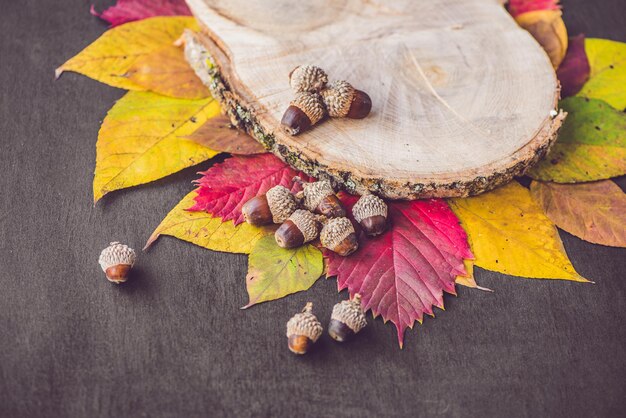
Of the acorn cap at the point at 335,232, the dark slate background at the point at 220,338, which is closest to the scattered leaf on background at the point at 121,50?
the dark slate background at the point at 220,338

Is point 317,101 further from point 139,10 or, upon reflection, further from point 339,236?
point 139,10

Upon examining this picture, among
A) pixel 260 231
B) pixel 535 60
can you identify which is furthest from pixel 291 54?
pixel 535 60

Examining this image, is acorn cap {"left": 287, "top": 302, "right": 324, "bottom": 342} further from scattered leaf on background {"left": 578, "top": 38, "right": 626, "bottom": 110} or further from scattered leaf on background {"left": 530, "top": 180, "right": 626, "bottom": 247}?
scattered leaf on background {"left": 578, "top": 38, "right": 626, "bottom": 110}

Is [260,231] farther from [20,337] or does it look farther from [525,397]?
[525,397]

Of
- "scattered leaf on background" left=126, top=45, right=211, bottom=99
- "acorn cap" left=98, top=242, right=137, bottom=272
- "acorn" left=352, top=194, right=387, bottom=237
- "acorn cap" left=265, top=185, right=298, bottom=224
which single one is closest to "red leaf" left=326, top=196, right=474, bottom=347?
"acorn" left=352, top=194, right=387, bottom=237

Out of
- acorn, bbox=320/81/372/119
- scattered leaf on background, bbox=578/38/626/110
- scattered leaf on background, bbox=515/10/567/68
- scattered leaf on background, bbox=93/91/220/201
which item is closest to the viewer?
acorn, bbox=320/81/372/119

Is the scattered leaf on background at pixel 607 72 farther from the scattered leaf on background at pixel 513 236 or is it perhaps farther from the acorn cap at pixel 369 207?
the acorn cap at pixel 369 207
